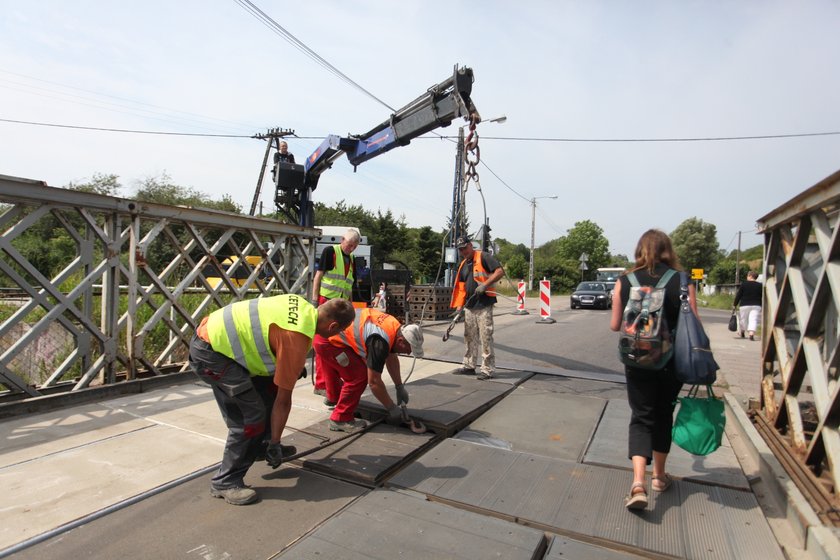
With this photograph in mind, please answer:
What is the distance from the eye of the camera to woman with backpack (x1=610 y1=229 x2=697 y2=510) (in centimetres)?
285

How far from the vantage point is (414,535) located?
8.54ft

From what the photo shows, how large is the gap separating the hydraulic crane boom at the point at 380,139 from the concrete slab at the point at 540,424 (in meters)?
3.81

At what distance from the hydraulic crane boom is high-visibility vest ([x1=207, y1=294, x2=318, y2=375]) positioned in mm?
4802

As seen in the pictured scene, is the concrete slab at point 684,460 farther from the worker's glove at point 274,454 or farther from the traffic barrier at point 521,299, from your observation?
the traffic barrier at point 521,299

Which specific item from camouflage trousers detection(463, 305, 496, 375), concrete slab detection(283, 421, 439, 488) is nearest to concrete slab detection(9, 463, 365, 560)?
concrete slab detection(283, 421, 439, 488)

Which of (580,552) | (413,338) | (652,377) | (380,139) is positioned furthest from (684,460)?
(380,139)

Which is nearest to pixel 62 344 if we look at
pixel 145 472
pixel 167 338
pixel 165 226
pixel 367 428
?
pixel 167 338

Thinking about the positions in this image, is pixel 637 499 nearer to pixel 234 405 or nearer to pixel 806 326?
pixel 806 326

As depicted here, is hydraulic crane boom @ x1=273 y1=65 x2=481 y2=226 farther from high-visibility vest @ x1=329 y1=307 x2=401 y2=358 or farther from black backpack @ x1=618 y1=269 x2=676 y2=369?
black backpack @ x1=618 y1=269 x2=676 y2=369

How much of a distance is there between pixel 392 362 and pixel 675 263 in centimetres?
220

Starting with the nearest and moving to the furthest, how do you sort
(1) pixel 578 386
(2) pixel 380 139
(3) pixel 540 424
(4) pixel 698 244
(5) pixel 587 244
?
(3) pixel 540 424, (1) pixel 578 386, (2) pixel 380 139, (4) pixel 698 244, (5) pixel 587 244

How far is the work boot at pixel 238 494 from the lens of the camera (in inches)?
114

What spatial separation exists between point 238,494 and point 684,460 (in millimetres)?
3150

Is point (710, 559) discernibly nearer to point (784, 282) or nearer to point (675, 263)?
point (675, 263)
